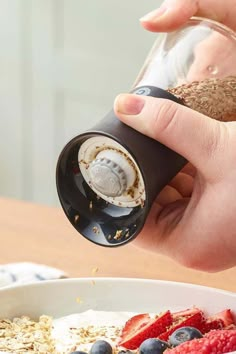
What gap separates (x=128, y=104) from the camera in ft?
2.81

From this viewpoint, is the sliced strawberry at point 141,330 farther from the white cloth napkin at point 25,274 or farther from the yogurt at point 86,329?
the white cloth napkin at point 25,274

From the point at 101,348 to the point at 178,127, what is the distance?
232 millimetres

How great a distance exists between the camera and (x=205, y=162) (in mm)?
896

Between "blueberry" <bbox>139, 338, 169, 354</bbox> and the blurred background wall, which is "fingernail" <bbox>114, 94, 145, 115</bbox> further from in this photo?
the blurred background wall

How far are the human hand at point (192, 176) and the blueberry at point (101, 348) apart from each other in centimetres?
16

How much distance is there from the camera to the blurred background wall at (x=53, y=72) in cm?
263

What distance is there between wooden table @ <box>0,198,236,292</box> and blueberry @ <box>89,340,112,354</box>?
34cm

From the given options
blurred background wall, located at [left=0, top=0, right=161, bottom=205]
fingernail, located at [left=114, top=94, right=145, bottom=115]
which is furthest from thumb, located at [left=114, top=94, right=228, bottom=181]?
blurred background wall, located at [left=0, top=0, right=161, bottom=205]

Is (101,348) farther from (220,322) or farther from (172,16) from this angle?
(172,16)

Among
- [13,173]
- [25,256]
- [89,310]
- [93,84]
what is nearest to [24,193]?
[13,173]

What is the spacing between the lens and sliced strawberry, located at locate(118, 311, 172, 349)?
3.01 ft

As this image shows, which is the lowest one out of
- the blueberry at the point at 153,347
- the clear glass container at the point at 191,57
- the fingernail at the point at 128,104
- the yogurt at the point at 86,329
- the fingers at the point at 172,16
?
the yogurt at the point at 86,329

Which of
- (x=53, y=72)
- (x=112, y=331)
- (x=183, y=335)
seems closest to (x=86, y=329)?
(x=112, y=331)

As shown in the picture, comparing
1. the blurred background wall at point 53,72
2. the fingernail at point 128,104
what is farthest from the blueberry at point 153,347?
the blurred background wall at point 53,72
